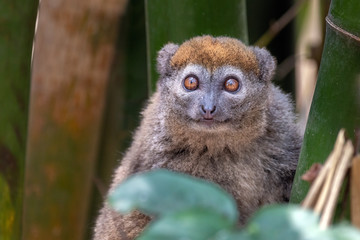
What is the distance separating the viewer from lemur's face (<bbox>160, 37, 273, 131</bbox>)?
328 centimetres

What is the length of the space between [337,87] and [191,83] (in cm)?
137

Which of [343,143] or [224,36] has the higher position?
[224,36]

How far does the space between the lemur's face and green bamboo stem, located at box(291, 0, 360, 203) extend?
43.3 inches

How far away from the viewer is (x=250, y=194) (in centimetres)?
328

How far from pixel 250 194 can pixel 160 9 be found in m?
0.99

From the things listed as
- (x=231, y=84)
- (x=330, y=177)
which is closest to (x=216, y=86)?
(x=231, y=84)

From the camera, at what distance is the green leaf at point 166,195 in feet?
4.21

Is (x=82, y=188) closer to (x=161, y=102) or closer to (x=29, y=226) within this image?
(x=29, y=226)

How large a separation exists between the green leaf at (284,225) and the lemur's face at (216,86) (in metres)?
1.97

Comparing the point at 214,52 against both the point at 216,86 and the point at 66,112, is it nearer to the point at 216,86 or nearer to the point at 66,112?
the point at 216,86

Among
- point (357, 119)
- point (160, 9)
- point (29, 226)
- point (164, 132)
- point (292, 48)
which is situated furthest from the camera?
point (292, 48)

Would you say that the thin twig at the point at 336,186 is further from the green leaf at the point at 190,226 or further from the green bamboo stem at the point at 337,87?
the green bamboo stem at the point at 337,87

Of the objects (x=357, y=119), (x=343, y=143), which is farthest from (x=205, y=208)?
(x=357, y=119)

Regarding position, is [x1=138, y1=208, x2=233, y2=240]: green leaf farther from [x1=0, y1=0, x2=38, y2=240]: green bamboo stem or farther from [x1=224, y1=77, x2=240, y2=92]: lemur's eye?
[x1=224, y1=77, x2=240, y2=92]: lemur's eye
